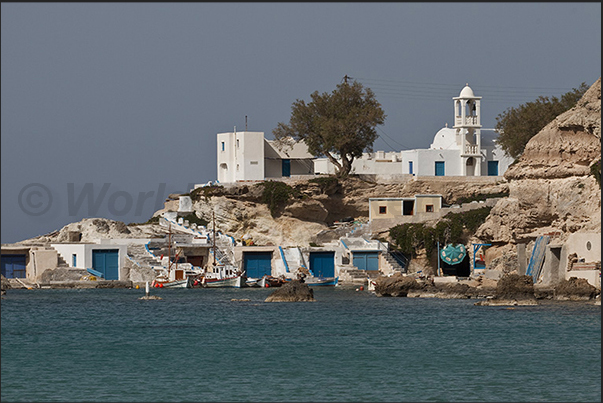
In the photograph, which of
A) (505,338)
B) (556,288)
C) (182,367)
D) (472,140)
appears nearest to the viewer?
(182,367)

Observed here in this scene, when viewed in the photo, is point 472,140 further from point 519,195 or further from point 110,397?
point 110,397

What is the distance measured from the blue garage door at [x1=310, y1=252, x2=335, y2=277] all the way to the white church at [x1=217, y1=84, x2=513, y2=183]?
371 inches

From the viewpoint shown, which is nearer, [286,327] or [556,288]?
[286,327]

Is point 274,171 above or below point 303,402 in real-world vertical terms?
above

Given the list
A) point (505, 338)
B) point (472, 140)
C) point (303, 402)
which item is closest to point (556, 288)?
point (505, 338)

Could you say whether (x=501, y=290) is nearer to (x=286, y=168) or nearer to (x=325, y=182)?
(x=325, y=182)

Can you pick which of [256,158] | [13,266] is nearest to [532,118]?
[256,158]

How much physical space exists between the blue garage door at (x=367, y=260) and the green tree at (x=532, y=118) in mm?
12235

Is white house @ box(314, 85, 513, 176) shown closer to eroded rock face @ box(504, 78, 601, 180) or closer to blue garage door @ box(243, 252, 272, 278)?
blue garage door @ box(243, 252, 272, 278)

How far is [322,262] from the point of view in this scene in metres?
65.4

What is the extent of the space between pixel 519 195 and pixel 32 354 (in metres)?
29.3

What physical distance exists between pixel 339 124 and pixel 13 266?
22.4 meters

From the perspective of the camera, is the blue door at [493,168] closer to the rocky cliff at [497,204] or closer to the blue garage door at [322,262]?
the rocky cliff at [497,204]

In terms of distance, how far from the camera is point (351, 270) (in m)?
63.9
